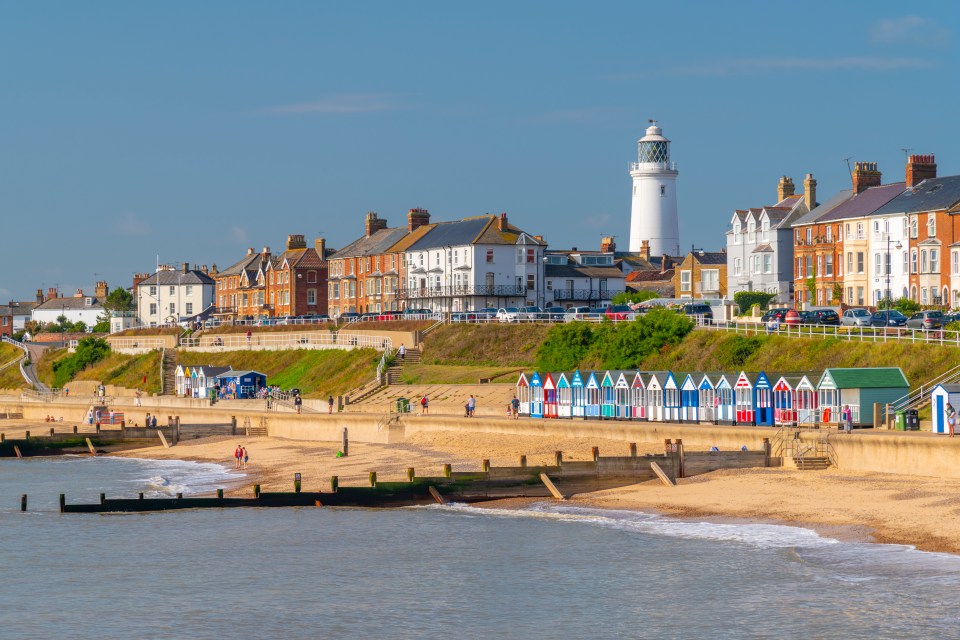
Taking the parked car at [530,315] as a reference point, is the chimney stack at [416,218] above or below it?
above

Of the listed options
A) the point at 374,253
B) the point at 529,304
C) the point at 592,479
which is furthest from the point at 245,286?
the point at 592,479

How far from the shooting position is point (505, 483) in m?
48.3

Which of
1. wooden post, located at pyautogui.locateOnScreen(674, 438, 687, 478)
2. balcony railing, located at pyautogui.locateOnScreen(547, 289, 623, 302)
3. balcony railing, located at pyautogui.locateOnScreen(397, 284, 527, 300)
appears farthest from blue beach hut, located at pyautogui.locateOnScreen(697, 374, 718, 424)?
balcony railing, located at pyautogui.locateOnScreen(547, 289, 623, 302)

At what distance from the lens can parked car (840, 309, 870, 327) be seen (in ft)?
228

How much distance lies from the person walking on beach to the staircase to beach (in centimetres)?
6354

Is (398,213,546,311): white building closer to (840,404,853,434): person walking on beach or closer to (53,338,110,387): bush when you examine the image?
(53,338,110,387): bush

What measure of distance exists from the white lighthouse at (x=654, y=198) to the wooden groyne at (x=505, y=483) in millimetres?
88568

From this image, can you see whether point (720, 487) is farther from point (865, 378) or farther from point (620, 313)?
point (620, 313)

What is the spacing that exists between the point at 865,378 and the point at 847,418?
3370 millimetres

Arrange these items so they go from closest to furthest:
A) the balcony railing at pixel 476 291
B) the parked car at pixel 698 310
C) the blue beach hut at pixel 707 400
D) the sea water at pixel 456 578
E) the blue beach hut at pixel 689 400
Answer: the sea water at pixel 456 578
the blue beach hut at pixel 707 400
the blue beach hut at pixel 689 400
the parked car at pixel 698 310
the balcony railing at pixel 476 291

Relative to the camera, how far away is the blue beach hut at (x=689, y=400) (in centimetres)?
5762

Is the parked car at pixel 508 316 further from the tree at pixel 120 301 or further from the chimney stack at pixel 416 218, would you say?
the tree at pixel 120 301

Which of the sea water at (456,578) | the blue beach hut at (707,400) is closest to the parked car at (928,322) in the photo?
the blue beach hut at (707,400)

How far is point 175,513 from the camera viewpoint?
48000 millimetres
